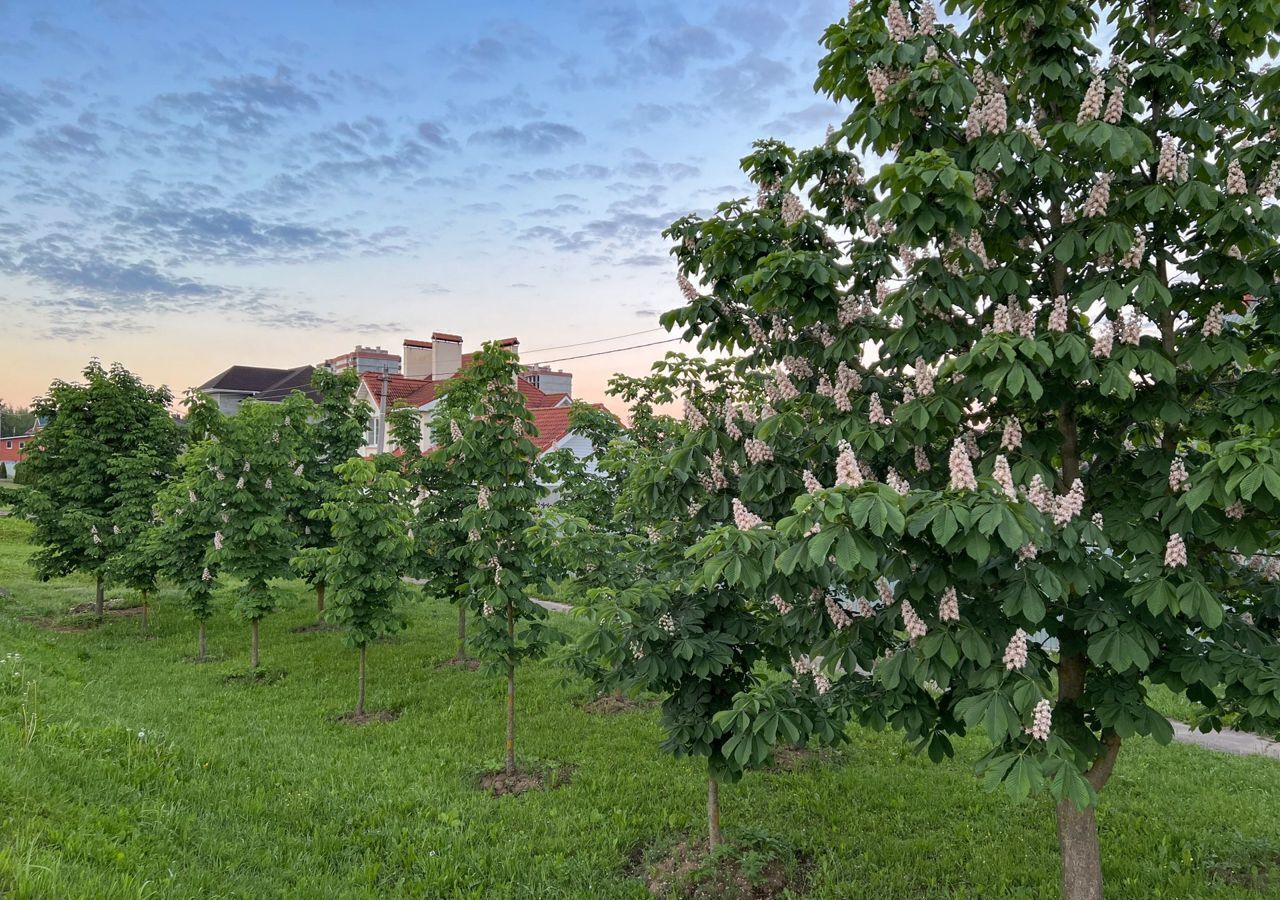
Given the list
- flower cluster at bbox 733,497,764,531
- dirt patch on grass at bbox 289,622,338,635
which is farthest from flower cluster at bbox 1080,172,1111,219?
dirt patch on grass at bbox 289,622,338,635

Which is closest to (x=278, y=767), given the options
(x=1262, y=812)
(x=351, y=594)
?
(x=351, y=594)

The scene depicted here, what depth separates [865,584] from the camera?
13.7 feet

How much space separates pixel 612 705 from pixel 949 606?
331 inches

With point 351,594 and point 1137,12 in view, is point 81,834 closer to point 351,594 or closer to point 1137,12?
point 351,594

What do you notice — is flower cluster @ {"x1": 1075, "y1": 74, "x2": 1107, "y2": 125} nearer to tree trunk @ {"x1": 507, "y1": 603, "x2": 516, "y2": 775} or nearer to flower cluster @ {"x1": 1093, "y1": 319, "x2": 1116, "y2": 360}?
flower cluster @ {"x1": 1093, "y1": 319, "x2": 1116, "y2": 360}

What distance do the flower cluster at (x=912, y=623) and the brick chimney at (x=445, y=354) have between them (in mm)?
30533

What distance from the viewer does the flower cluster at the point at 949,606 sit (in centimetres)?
383

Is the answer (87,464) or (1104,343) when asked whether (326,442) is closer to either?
(87,464)

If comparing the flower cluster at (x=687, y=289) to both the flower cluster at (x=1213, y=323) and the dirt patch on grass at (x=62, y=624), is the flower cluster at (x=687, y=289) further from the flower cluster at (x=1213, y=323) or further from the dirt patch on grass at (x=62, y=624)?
the dirt patch on grass at (x=62, y=624)

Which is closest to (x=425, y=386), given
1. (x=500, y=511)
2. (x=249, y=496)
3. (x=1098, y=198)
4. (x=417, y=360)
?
(x=417, y=360)

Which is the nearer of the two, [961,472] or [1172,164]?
[961,472]

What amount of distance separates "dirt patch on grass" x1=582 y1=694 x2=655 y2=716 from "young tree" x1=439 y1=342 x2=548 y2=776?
202 cm

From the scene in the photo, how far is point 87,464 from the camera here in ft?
57.6

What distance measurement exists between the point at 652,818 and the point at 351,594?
572 centimetres
